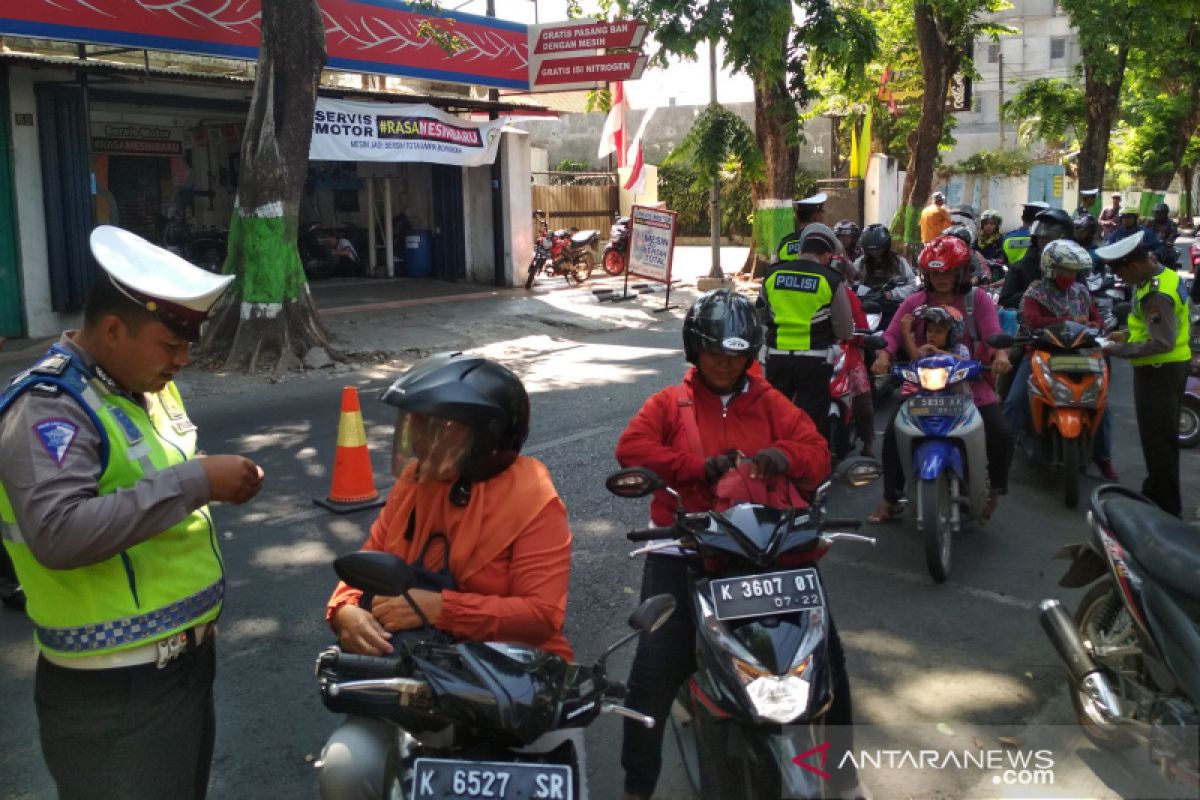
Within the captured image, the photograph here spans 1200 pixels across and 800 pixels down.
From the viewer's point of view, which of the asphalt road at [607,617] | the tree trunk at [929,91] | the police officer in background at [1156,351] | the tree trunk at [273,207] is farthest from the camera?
the tree trunk at [929,91]

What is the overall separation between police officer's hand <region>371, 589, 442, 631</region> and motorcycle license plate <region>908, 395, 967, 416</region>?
3982 mm

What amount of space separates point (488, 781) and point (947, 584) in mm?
4031

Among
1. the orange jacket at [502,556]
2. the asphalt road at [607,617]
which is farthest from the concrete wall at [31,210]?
the orange jacket at [502,556]

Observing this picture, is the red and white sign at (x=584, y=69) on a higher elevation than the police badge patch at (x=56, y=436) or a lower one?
higher

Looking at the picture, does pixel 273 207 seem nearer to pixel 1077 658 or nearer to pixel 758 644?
pixel 1077 658

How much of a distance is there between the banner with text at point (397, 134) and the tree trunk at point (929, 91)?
7600 millimetres

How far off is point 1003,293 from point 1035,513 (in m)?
3.25

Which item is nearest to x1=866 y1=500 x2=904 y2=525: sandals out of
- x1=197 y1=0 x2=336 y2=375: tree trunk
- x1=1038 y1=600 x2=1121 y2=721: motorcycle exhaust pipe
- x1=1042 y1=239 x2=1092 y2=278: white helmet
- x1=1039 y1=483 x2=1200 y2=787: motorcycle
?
x1=1042 y1=239 x2=1092 y2=278: white helmet

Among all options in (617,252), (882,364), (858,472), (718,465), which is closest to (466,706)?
(718,465)

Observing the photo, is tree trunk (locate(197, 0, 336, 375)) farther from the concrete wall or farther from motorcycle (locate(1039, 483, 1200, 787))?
motorcycle (locate(1039, 483, 1200, 787))

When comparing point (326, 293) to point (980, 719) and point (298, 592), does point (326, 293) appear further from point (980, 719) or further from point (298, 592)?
point (980, 719)

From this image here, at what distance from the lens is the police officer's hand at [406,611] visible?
2.48 meters

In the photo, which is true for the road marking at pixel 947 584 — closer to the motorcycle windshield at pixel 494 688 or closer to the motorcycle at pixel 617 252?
the motorcycle windshield at pixel 494 688

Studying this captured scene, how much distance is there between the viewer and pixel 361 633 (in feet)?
8.09
